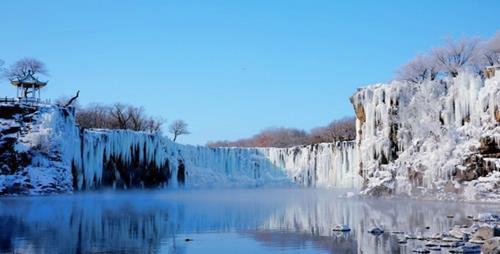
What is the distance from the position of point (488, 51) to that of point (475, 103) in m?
6.97

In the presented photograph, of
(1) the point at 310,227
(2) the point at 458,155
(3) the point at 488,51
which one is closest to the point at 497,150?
(2) the point at 458,155

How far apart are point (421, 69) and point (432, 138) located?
716cm

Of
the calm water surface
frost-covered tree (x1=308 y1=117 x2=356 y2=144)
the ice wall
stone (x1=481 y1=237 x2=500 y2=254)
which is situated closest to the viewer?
stone (x1=481 y1=237 x2=500 y2=254)

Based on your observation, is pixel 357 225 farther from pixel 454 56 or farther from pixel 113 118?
pixel 113 118

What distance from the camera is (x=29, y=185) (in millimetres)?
33031

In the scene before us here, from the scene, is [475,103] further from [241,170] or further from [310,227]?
[241,170]

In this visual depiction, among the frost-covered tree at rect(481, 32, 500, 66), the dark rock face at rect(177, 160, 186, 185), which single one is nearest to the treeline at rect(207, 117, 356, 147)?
the dark rock face at rect(177, 160, 186, 185)

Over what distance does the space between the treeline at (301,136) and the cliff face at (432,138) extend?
120ft

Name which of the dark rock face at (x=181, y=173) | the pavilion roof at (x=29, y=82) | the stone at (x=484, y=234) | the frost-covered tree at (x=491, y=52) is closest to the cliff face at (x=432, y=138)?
the frost-covered tree at (x=491, y=52)

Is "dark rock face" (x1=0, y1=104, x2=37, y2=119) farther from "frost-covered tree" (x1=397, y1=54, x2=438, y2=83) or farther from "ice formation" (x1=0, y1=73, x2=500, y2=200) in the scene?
"frost-covered tree" (x1=397, y1=54, x2=438, y2=83)

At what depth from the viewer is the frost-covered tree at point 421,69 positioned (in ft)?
113

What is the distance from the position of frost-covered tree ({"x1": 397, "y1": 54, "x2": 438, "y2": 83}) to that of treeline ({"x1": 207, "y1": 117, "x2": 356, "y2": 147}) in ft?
107

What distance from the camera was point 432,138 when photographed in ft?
95.8

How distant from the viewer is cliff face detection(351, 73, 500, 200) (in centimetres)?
2647
